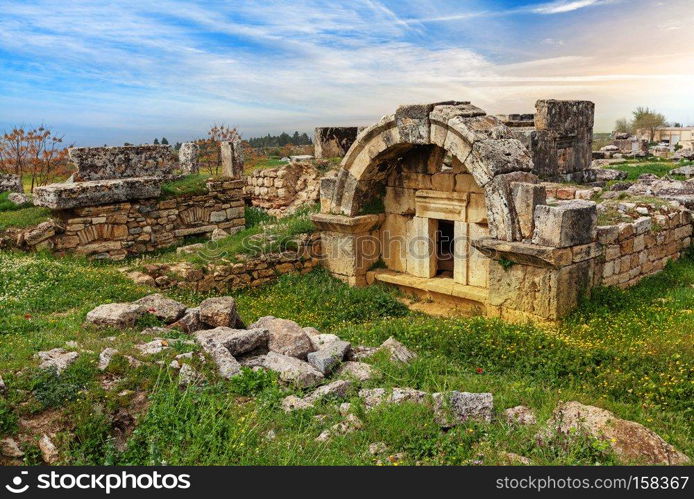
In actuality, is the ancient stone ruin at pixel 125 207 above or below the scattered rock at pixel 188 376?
above

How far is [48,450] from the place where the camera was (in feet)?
12.2

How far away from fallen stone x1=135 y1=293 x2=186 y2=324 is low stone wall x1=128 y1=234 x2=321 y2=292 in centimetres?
221

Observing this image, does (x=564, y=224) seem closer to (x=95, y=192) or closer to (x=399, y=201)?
(x=399, y=201)

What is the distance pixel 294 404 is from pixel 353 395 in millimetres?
552

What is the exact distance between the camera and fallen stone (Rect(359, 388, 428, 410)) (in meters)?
4.64

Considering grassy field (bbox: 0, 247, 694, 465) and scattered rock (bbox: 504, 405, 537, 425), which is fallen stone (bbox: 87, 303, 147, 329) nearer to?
grassy field (bbox: 0, 247, 694, 465)

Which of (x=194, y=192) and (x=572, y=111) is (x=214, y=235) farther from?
(x=572, y=111)

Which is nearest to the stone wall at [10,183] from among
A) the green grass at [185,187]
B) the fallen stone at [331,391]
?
the green grass at [185,187]

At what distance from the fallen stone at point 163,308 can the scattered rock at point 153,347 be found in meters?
1.03

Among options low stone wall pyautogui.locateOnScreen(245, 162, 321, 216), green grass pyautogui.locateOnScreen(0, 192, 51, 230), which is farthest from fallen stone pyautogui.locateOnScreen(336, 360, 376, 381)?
low stone wall pyautogui.locateOnScreen(245, 162, 321, 216)

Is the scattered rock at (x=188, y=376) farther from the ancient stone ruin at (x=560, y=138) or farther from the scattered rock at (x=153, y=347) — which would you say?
the ancient stone ruin at (x=560, y=138)

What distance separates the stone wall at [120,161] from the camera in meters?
10.7

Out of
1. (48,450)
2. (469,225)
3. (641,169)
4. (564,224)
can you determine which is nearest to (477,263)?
(469,225)
